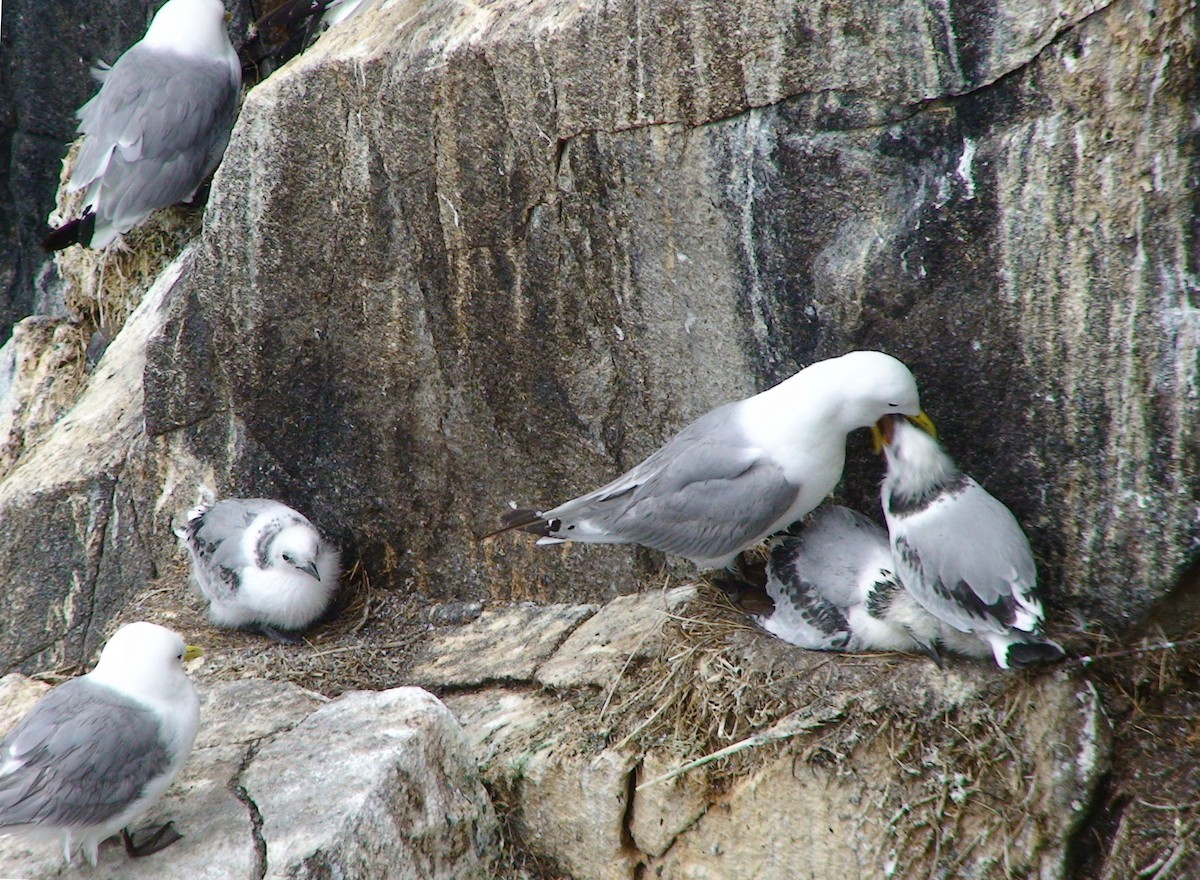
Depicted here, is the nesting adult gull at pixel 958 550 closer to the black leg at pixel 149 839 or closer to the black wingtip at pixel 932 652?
the black wingtip at pixel 932 652

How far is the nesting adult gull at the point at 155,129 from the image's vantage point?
212 inches

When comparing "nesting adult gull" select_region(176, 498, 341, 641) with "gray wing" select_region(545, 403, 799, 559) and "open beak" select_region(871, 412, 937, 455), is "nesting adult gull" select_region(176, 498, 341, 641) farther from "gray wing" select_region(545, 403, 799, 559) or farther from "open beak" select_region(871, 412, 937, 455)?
"open beak" select_region(871, 412, 937, 455)

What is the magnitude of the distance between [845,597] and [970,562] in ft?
1.31

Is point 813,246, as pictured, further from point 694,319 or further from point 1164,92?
point 1164,92

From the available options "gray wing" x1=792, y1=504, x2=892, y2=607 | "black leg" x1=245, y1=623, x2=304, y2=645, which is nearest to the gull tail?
"gray wing" x1=792, y1=504, x2=892, y2=607

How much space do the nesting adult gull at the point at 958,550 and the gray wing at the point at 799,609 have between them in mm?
227

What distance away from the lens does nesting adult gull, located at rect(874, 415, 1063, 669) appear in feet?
10.0

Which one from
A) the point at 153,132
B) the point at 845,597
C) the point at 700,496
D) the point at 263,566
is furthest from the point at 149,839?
the point at 153,132

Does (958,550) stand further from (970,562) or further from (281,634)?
(281,634)

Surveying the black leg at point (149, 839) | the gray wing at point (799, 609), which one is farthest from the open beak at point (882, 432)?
the black leg at point (149, 839)

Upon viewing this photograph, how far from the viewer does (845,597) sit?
3365mm

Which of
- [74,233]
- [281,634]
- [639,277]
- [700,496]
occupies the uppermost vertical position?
[74,233]

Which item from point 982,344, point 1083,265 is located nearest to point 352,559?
point 982,344

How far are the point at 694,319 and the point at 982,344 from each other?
88cm
